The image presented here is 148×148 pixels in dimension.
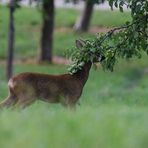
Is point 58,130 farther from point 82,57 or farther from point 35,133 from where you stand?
point 82,57

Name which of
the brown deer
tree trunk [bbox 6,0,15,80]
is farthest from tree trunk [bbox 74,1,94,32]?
the brown deer

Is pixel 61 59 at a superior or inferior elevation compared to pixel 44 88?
inferior

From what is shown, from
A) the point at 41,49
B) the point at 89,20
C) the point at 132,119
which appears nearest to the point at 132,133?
the point at 132,119

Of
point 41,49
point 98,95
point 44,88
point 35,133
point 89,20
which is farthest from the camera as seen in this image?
point 89,20

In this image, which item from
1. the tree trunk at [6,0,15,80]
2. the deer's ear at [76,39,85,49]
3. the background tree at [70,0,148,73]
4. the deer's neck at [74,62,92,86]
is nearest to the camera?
the background tree at [70,0,148,73]

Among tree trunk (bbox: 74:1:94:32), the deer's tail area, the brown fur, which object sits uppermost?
the brown fur

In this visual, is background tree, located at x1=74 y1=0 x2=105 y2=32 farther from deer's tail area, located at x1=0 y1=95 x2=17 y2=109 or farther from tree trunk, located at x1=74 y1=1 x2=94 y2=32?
deer's tail area, located at x1=0 y1=95 x2=17 y2=109

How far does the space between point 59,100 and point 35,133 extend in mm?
6002

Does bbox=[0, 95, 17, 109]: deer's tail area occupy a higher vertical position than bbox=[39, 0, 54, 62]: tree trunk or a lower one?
higher

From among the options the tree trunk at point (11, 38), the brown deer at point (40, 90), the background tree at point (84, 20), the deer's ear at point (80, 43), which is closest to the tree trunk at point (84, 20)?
the background tree at point (84, 20)

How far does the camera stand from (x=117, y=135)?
6.97 meters

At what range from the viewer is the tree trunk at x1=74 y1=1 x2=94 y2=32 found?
35.4 meters

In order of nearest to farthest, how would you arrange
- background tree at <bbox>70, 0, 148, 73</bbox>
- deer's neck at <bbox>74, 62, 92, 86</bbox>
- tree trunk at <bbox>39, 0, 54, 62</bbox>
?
background tree at <bbox>70, 0, 148, 73</bbox> < deer's neck at <bbox>74, 62, 92, 86</bbox> < tree trunk at <bbox>39, 0, 54, 62</bbox>

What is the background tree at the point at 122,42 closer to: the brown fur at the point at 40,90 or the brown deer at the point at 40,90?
the brown deer at the point at 40,90
